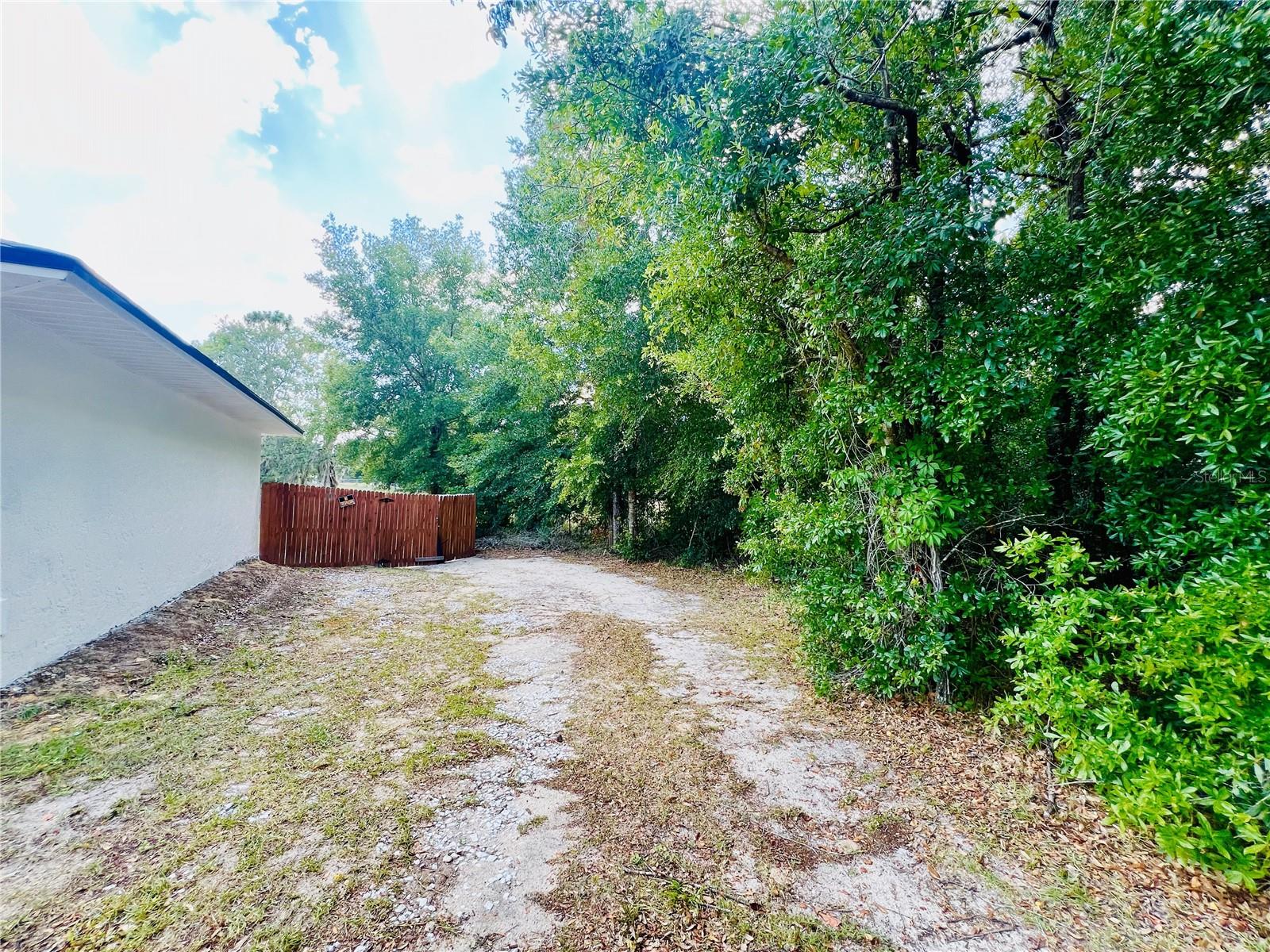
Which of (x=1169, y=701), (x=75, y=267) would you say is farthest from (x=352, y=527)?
(x=1169, y=701)

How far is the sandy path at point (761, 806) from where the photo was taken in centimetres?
158

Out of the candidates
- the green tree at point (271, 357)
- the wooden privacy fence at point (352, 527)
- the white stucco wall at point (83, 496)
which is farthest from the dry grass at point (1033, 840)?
the green tree at point (271, 357)

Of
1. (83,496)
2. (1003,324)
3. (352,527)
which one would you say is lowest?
(352,527)

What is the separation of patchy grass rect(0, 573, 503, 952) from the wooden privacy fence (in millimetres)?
4769

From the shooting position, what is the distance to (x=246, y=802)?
2.04 m

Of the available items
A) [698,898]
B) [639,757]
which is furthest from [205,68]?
[698,898]

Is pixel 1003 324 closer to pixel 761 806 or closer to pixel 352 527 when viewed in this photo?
pixel 761 806

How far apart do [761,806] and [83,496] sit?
5.32 meters

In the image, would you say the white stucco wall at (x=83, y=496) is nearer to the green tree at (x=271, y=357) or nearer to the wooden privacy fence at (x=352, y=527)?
the wooden privacy fence at (x=352, y=527)

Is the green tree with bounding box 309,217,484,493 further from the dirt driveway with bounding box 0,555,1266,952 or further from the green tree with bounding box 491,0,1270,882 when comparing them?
the green tree with bounding box 491,0,1270,882

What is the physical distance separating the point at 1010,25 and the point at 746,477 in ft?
14.6

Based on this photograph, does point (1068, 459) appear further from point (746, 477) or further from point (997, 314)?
point (746, 477)

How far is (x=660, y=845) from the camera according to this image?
192 centimetres

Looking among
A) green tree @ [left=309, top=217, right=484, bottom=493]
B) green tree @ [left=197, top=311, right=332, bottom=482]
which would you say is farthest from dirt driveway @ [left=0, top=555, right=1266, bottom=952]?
green tree @ [left=197, top=311, right=332, bottom=482]
